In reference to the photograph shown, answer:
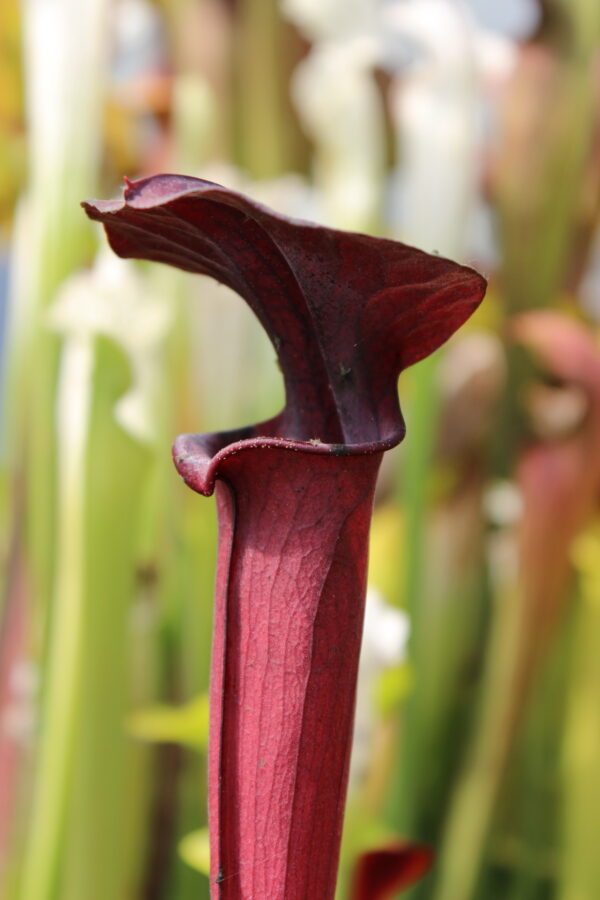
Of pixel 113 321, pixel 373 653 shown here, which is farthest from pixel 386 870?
pixel 113 321

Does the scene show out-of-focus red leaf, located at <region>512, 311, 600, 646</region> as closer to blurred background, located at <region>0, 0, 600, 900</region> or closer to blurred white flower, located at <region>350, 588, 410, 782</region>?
blurred background, located at <region>0, 0, 600, 900</region>

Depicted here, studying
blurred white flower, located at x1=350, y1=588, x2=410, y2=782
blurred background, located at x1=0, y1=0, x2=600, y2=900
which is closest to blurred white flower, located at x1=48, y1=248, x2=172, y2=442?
blurred background, located at x1=0, y1=0, x2=600, y2=900

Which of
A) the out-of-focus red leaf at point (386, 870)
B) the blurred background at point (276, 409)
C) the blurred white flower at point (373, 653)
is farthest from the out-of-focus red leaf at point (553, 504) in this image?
the out-of-focus red leaf at point (386, 870)

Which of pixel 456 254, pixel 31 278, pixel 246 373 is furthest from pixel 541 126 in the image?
pixel 31 278

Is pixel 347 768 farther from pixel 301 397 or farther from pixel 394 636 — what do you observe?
pixel 394 636

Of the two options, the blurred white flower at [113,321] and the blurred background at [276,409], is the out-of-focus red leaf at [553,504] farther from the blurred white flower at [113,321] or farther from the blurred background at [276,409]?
the blurred white flower at [113,321]
